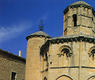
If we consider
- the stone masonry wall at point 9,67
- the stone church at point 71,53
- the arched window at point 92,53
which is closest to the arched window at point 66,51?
the stone church at point 71,53

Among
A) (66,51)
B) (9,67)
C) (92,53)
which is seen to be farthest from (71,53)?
(9,67)

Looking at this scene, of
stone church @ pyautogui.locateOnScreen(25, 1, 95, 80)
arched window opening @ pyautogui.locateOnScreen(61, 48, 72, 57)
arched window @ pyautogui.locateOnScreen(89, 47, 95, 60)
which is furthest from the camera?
arched window opening @ pyautogui.locateOnScreen(61, 48, 72, 57)

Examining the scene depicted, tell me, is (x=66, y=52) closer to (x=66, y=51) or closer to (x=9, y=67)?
(x=66, y=51)

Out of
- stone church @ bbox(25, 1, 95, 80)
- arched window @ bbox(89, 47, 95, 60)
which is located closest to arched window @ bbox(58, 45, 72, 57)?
stone church @ bbox(25, 1, 95, 80)

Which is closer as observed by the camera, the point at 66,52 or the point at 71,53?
the point at 71,53

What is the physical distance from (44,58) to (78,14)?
6.12 metres

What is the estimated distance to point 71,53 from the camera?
17453 millimetres

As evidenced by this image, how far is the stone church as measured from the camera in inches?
669

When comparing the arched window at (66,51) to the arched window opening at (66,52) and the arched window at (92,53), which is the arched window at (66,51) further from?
the arched window at (92,53)

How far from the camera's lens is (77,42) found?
687 inches

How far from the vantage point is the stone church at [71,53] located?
1700cm

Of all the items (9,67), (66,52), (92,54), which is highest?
(66,52)

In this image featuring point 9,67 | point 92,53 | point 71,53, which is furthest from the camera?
point 9,67

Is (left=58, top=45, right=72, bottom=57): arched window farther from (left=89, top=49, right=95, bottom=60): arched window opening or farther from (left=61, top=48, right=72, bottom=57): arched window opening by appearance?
(left=89, top=49, right=95, bottom=60): arched window opening
